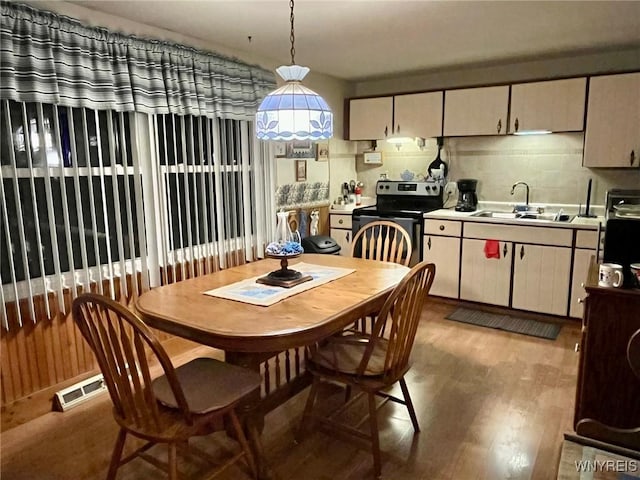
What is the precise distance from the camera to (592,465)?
5.49ft

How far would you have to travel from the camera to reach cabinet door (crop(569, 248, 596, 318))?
11.5 ft

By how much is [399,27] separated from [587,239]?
2.12 m

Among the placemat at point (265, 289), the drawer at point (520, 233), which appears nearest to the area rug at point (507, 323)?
the drawer at point (520, 233)

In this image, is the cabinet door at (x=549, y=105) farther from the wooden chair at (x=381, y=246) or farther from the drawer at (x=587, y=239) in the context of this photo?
the wooden chair at (x=381, y=246)

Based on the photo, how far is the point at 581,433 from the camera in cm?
203

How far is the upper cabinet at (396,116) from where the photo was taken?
169 inches

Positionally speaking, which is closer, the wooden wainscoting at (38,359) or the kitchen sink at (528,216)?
the wooden wainscoting at (38,359)

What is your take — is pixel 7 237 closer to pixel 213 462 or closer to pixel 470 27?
pixel 213 462

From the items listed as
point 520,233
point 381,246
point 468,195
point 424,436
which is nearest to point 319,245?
point 381,246

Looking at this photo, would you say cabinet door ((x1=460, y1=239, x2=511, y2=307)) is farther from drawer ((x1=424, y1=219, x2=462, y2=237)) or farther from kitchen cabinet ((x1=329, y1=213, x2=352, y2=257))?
kitchen cabinet ((x1=329, y1=213, x2=352, y2=257))

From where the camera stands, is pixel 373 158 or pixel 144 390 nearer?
pixel 144 390

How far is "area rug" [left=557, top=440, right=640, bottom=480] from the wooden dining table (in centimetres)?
100

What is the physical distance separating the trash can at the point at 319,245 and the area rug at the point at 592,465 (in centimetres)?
232

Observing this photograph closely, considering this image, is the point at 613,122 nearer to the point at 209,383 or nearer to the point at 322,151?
the point at 322,151
